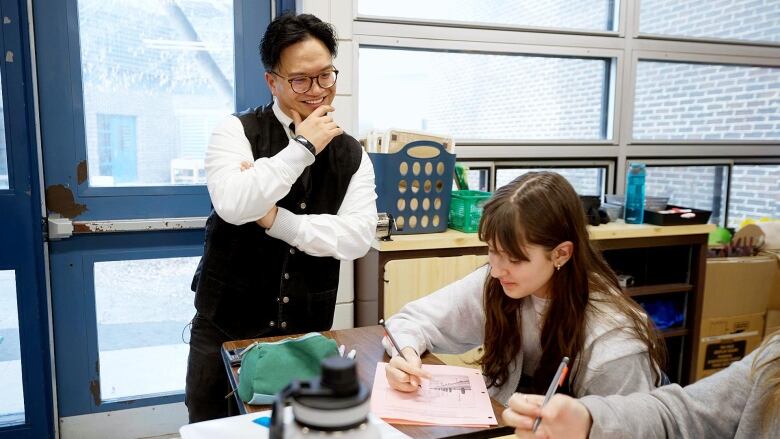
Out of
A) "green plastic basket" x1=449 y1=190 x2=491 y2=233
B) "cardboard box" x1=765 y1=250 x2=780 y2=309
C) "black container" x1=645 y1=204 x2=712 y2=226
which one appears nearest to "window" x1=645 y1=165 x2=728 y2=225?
"cardboard box" x1=765 y1=250 x2=780 y2=309

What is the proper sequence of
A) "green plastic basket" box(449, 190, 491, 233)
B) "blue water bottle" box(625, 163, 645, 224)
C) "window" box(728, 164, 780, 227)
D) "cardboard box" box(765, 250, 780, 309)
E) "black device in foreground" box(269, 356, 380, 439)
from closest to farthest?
"black device in foreground" box(269, 356, 380, 439) → "green plastic basket" box(449, 190, 491, 233) → "blue water bottle" box(625, 163, 645, 224) → "cardboard box" box(765, 250, 780, 309) → "window" box(728, 164, 780, 227)

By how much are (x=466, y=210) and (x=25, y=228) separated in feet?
5.61

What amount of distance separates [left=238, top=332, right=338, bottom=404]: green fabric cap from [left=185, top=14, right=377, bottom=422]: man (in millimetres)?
385

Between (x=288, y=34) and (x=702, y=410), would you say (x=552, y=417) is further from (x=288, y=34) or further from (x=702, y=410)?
(x=288, y=34)

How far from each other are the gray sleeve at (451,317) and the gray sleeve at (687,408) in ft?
1.75

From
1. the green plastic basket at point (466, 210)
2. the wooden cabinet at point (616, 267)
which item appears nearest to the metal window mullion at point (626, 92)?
the wooden cabinet at point (616, 267)

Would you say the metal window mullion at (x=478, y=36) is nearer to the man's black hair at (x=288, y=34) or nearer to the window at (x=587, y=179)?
the window at (x=587, y=179)

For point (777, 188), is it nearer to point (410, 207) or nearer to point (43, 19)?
point (410, 207)

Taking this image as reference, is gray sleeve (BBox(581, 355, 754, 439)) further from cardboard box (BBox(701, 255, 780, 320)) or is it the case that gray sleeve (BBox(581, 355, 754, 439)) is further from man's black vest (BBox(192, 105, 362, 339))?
cardboard box (BBox(701, 255, 780, 320))

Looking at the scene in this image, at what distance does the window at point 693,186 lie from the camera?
3432 mm

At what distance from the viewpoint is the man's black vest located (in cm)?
159

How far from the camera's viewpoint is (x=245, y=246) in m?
1.58

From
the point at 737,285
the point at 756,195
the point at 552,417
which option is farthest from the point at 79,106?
the point at 756,195

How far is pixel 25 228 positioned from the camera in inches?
86.3
